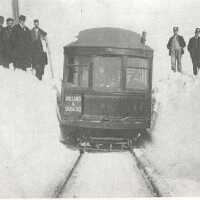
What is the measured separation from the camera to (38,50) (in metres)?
8.02

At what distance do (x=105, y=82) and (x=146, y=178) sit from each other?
196 centimetres

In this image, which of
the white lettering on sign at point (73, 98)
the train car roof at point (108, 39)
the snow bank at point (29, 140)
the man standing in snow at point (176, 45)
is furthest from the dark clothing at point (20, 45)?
the man standing in snow at point (176, 45)

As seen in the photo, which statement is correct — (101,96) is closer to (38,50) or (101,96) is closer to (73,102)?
(73,102)

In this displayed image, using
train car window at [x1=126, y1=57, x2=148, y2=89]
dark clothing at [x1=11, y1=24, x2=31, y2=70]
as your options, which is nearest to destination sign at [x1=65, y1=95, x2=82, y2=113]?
train car window at [x1=126, y1=57, x2=148, y2=89]

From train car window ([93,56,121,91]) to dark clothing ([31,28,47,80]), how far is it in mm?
1003

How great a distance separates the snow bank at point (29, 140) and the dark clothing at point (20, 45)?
0.21 metres

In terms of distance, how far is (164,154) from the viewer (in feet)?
23.2

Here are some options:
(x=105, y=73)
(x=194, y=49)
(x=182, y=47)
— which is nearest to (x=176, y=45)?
(x=182, y=47)

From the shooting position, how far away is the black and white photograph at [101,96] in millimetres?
6250

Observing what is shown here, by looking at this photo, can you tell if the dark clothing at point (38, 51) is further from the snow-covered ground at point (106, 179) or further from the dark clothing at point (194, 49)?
the dark clothing at point (194, 49)

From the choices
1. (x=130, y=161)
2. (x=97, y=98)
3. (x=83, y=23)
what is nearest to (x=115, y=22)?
(x=83, y=23)

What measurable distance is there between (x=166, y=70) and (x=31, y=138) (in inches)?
110

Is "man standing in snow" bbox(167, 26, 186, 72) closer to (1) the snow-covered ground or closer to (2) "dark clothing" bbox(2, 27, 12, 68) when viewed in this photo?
(1) the snow-covered ground

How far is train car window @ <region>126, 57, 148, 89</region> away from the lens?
24.5 feet
